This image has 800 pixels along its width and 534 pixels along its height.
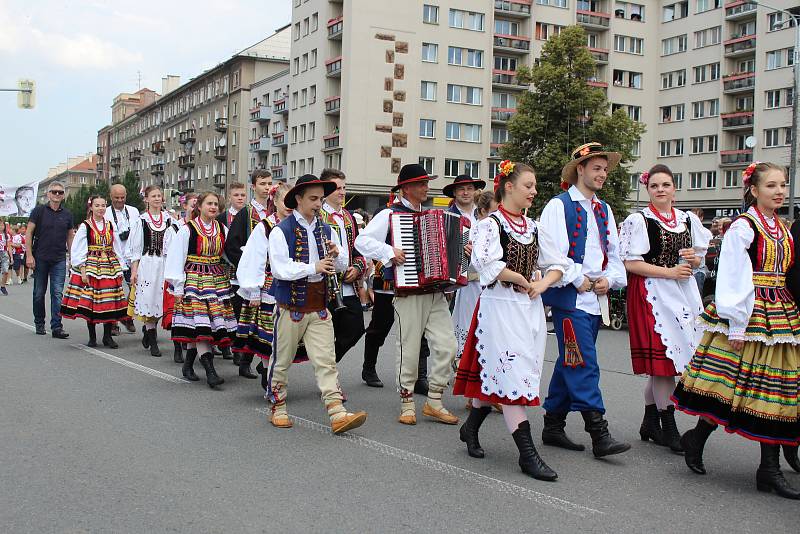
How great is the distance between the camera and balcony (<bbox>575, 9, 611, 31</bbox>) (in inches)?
2566

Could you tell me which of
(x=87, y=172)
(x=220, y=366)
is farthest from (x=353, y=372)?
(x=87, y=172)

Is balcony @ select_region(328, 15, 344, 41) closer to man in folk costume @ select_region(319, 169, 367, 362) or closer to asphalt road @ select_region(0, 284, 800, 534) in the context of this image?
man in folk costume @ select_region(319, 169, 367, 362)

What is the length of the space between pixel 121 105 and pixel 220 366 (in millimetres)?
136564

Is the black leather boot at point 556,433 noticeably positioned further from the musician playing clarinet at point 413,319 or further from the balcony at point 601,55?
the balcony at point 601,55

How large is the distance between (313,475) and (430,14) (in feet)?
194

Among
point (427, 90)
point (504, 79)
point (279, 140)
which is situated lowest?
point (279, 140)

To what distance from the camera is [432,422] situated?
764 centimetres

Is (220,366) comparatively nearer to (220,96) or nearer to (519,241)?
(519,241)

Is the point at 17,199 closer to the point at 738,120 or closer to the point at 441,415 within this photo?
the point at 441,415

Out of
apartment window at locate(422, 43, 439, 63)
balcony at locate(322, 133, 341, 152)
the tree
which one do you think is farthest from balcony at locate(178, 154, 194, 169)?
the tree

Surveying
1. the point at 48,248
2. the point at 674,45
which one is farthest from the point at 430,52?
the point at 48,248

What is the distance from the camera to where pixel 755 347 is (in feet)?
18.4

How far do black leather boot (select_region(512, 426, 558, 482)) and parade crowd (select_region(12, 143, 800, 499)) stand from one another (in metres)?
0.01

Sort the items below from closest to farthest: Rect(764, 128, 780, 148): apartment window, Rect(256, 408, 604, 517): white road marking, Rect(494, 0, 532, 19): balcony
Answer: Rect(256, 408, 604, 517): white road marking, Rect(764, 128, 780, 148): apartment window, Rect(494, 0, 532, 19): balcony
